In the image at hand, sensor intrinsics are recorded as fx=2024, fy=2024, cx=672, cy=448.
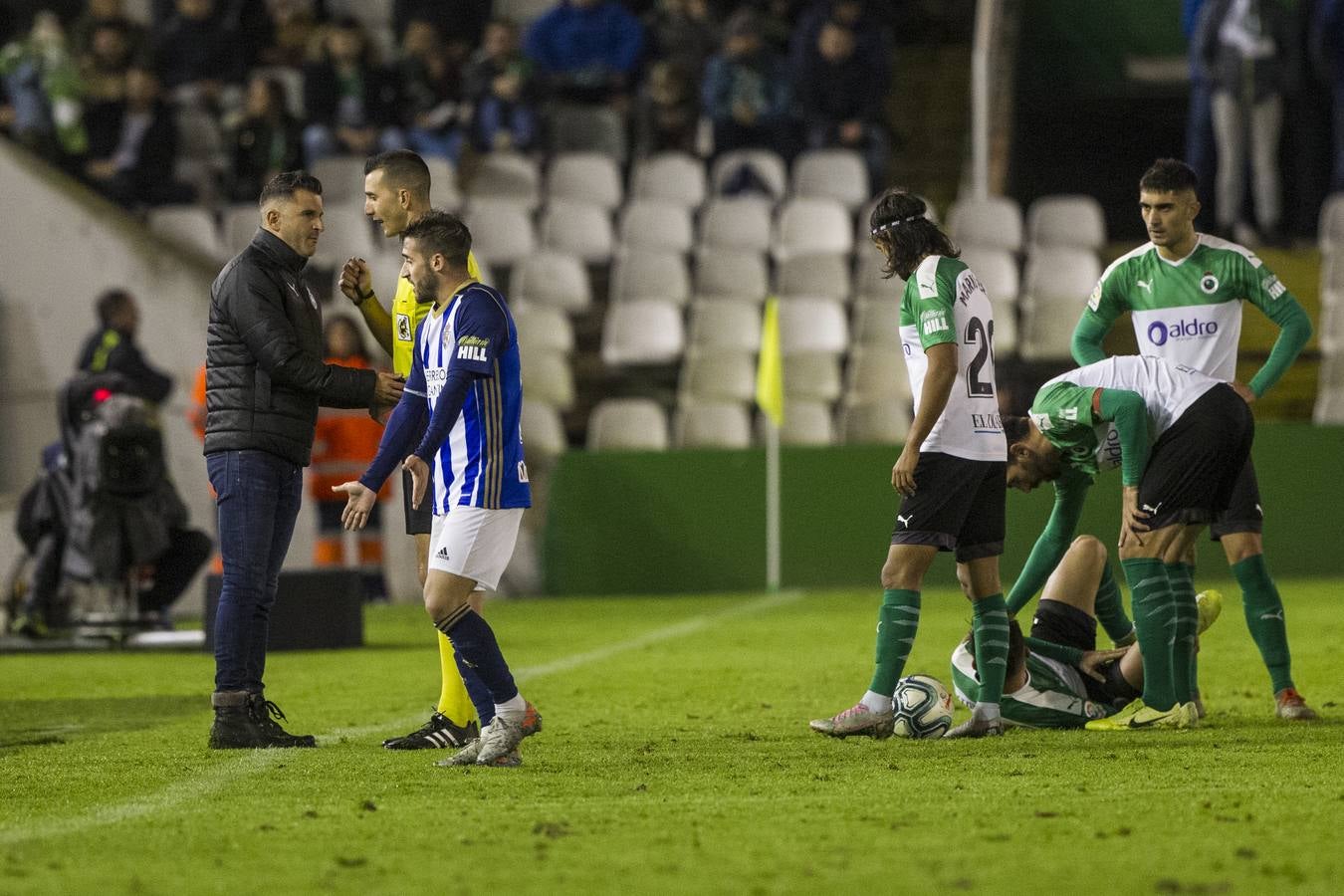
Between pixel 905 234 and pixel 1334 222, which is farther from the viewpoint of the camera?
pixel 1334 222

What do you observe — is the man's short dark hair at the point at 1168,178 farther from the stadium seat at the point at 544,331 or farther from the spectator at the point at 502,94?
the spectator at the point at 502,94

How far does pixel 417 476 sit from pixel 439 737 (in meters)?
0.99

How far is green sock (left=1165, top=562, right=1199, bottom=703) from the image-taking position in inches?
261

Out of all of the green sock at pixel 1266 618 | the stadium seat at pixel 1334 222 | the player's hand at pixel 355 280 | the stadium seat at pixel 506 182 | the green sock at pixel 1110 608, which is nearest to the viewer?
the player's hand at pixel 355 280

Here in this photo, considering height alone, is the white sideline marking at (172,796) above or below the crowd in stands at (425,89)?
below

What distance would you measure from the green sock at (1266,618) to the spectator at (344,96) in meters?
11.7

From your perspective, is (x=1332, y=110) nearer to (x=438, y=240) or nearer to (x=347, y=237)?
(x=347, y=237)

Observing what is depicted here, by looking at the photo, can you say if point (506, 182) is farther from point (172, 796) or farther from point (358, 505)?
point (172, 796)

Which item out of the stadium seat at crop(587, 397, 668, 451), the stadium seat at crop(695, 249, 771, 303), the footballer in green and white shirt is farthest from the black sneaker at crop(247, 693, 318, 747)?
the stadium seat at crop(695, 249, 771, 303)

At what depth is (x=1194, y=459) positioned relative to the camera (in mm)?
6480

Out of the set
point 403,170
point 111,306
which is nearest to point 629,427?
point 111,306

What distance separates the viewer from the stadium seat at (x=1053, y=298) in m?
15.7

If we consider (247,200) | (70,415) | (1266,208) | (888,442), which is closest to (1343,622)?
(888,442)

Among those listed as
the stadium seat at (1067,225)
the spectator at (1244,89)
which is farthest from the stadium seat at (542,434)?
the spectator at (1244,89)
